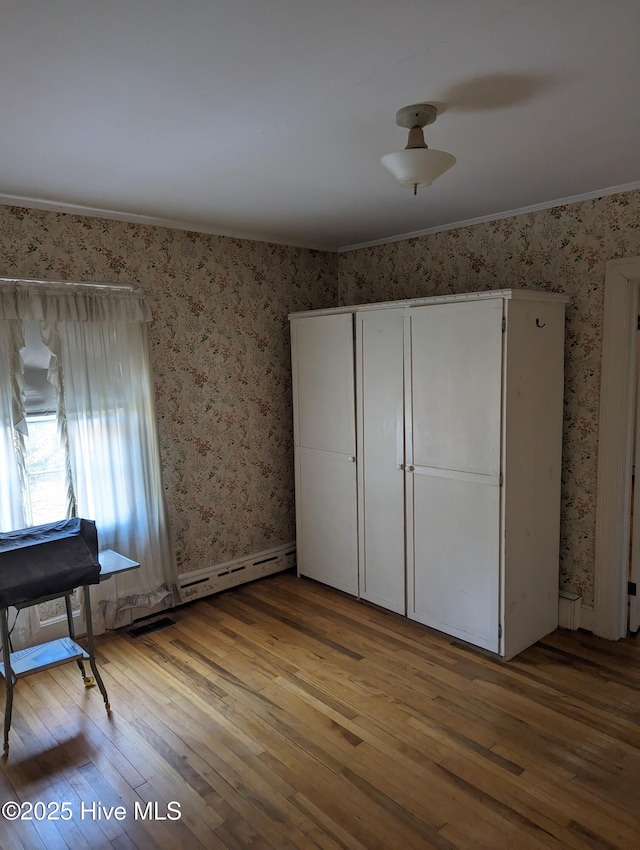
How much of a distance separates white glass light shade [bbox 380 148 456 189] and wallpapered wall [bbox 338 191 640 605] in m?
1.56

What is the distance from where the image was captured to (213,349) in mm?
4027

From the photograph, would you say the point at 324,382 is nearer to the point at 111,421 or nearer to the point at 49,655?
the point at 111,421

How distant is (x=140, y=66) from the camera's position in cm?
171

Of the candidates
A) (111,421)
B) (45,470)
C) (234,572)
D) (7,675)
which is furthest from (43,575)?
(234,572)

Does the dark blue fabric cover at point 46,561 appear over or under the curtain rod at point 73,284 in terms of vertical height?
under

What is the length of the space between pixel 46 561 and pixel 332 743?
1.44 m

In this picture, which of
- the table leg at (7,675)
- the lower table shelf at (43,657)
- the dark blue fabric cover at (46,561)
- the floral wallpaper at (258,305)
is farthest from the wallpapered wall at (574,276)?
the table leg at (7,675)

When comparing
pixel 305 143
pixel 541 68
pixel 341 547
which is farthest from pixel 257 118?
pixel 341 547

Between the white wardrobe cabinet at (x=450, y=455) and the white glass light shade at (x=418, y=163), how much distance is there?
1.01 metres

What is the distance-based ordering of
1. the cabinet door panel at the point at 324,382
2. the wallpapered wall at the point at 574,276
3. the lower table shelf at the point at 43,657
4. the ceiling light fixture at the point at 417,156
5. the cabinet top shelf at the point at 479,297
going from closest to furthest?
the ceiling light fixture at the point at 417,156 → the lower table shelf at the point at 43,657 → the cabinet top shelf at the point at 479,297 → the wallpapered wall at the point at 574,276 → the cabinet door panel at the point at 324,382

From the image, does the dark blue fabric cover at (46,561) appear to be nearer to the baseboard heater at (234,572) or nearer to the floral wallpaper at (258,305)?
the floral wallpaper at (258,305)

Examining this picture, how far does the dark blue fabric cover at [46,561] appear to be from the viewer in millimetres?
2453

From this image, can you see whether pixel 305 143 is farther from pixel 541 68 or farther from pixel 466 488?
pixel 466 488

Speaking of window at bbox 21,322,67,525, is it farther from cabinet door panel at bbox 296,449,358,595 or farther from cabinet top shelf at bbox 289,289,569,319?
cabinet top shelf at bbox 289,289,569,319
